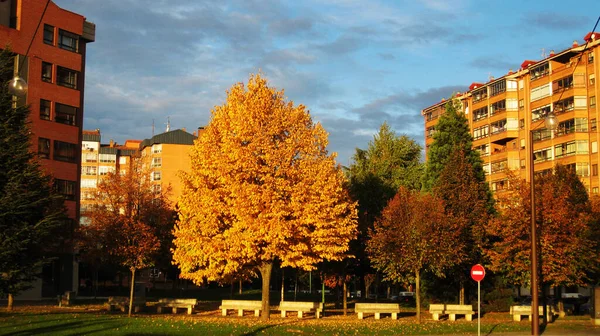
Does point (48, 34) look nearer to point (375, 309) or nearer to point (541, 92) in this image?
point (375, 309)

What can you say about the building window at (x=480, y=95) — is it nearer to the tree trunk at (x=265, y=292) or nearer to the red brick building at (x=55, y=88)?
the red brick building at (x=55, y=88)

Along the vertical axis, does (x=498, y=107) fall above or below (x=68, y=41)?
below

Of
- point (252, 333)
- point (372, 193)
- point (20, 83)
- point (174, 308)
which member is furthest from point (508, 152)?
point (20, 83)

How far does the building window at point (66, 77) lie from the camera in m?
63.0

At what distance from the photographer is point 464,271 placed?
139 ft

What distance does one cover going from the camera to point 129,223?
115ft

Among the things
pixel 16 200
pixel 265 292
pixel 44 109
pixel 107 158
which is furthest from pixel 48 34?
pixel 107 158

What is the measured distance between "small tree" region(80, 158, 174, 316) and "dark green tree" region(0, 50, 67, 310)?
3548 mm

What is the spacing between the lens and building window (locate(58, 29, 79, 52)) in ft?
209

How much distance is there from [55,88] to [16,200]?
34.4 metres

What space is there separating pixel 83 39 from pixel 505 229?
47.4 meters

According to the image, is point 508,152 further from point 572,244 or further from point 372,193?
point 572,244

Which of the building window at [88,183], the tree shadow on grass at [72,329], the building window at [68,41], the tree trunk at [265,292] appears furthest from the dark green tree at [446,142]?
the building window at [88,183]

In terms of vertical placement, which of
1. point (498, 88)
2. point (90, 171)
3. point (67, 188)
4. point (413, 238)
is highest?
point (498, 88)
